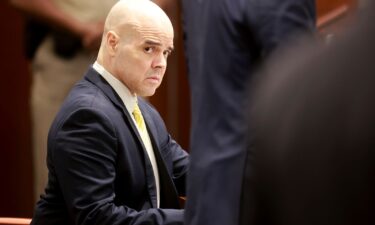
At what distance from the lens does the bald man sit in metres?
2.02

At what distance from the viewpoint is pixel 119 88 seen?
7.10 feet

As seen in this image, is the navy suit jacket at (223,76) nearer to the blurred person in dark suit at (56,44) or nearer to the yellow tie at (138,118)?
the yellow tie at (138,118)

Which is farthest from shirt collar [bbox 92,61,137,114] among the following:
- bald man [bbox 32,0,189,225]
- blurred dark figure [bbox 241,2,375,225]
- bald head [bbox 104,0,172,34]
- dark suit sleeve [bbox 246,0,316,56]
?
blurred dark figure [bbox 241,2,375,225]

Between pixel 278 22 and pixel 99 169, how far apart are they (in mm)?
704

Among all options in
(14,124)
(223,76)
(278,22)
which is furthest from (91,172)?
(14,124)

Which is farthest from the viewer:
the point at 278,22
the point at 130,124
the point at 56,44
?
the point at 56,44

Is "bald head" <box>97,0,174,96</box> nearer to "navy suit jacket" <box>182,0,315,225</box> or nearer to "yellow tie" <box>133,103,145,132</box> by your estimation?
"yellow tie" <box>133,103,145,132</box>

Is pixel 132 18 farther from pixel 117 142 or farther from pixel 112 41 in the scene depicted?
pixel 117 142

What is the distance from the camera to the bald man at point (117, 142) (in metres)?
2.02

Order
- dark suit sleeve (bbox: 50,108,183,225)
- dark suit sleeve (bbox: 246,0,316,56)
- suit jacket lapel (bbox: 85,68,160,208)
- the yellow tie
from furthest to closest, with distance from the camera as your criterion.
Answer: the yellow tie, suit jacket lapel (bbox: 85,68,160,208), dark suit sleeve (bbox: 50,108,183,225), dark suit sleeve (bbox: 246,0,316,56)

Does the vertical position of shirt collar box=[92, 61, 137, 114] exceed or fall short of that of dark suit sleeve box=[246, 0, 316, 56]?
it falls short

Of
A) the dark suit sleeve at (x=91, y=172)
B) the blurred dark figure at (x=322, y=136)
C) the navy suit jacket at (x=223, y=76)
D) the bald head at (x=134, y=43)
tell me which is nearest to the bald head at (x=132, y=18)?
the bald head at (x=134, y=43)

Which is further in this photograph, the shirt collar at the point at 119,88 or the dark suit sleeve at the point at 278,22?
the shirt collar at the point at 119,88

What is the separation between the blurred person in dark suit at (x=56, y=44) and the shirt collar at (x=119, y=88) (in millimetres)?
962
